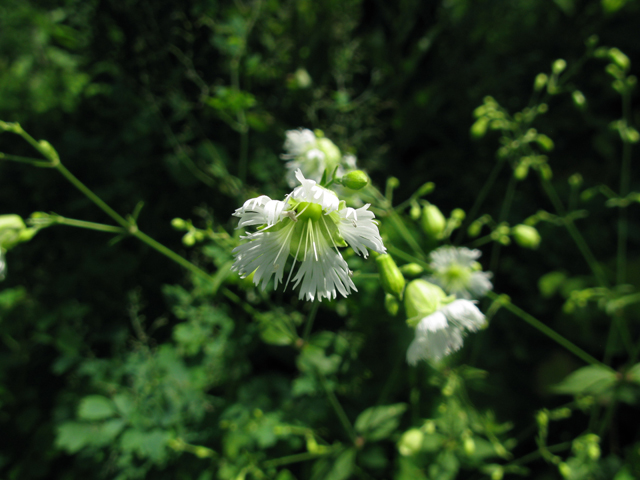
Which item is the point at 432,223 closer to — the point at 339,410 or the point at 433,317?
the point at 433,317

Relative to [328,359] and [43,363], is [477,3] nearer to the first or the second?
[328,359]

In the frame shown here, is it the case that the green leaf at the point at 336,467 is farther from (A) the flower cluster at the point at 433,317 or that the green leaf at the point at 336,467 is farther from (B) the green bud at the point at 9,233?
(B) the green bud at the point at 9,233

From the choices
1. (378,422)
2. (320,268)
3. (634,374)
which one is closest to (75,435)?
(378,422)

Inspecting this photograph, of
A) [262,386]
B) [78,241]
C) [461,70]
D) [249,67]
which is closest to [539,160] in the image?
[461,70]

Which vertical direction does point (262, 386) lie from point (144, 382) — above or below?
above

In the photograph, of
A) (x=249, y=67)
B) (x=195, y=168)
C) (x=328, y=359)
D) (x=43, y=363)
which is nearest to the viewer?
(x=328, y=359)

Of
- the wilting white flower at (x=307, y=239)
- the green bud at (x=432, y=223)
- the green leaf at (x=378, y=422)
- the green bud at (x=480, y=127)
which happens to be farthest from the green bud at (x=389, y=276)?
the green bud at (x=480, y=127)
